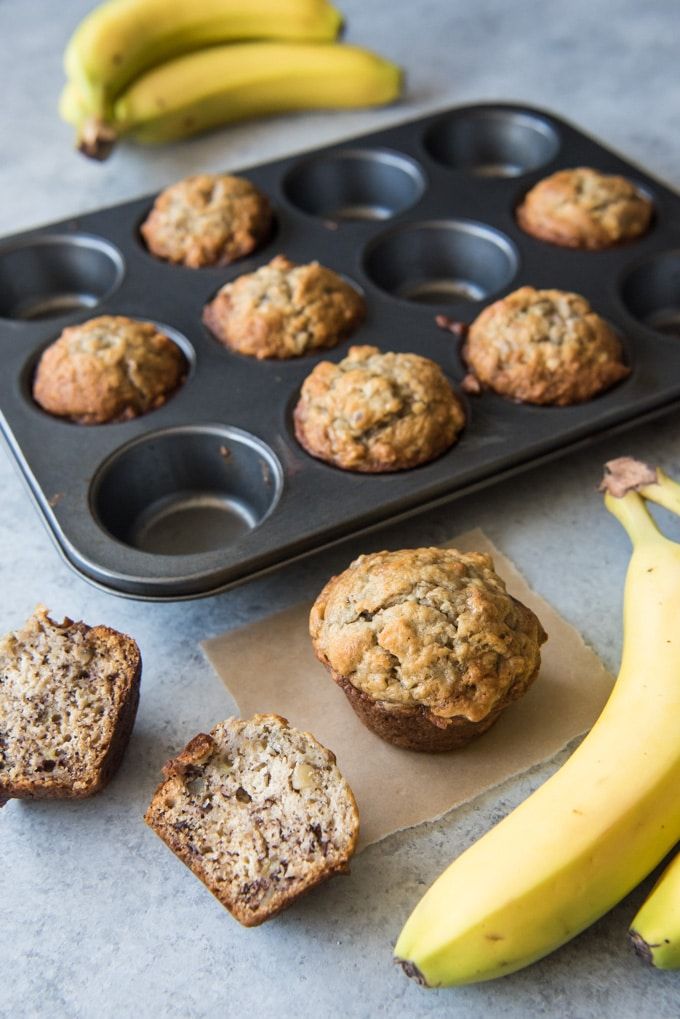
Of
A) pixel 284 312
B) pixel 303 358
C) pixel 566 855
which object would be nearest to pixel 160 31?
pixel 284 312

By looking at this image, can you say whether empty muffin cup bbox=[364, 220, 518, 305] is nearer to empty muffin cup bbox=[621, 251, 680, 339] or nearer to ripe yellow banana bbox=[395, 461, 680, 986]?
empty muffin cup bbox=[621, 251, 680, 339]

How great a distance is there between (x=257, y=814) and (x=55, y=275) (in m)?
2.22

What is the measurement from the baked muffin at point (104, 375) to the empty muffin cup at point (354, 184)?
1087 mm

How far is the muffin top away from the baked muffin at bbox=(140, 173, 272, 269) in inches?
58.1

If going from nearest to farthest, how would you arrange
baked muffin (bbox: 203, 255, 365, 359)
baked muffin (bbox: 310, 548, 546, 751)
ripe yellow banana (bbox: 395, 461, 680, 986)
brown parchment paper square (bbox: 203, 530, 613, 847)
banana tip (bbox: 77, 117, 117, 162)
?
ripe yellow banana (bbox: 395, 461, 680, 986) < baked muffin (bbox: 310, 548, 546, 751) < brown parchment paper square (bbox: 203, 530, 613, 847) < baked muffin (bbox: 203, 255, 365, 359) < banana tip (bbox: 77, 117, 117, 162)

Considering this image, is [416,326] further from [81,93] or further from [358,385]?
[81,93]

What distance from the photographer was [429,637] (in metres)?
2.06

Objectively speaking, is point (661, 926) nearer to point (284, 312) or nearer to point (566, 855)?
point (566, 855)

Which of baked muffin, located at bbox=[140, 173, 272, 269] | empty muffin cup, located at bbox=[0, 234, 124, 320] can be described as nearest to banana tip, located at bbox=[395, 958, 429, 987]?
baked muffin, located at bbox=[140, 173, 272, 269]

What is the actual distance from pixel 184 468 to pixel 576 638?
1131 mm

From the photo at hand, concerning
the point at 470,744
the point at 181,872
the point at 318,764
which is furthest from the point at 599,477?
the point at 181,872

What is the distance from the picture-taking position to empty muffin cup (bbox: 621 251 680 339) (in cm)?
320

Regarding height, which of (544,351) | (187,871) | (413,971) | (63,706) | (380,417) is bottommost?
(187,871)

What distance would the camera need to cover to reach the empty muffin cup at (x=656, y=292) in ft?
10.5
